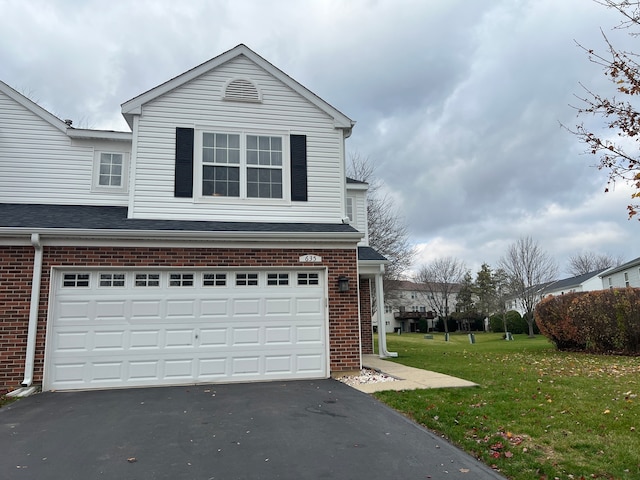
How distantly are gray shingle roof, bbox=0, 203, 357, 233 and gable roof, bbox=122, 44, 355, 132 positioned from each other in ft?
8.30

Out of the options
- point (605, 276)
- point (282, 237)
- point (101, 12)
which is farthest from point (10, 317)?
point (605, 276)

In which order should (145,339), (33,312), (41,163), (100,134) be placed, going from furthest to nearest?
(100,134)
(41,163)
(145,339)
(33,312)

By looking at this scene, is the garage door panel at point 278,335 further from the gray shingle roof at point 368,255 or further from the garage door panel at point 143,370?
the gray shingle roof at point 368,255

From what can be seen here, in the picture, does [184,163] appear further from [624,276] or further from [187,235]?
[624,276]

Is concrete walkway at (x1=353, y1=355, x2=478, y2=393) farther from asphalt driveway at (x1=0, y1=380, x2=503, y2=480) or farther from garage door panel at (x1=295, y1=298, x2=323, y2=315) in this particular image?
garage door panel at (x1=295, y1=298, x2=323, y2=315)

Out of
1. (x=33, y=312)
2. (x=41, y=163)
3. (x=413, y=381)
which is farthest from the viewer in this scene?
(x=41, y=163)

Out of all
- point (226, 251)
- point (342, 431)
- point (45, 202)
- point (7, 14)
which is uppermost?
point (7, 14)

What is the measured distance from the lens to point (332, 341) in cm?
1006

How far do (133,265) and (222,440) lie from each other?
5.05m

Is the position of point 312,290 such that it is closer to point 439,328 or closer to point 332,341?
point 332,341

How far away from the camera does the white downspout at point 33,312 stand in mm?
8750

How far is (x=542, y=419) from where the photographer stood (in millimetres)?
6227

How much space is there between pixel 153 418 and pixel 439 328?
48.2 meters

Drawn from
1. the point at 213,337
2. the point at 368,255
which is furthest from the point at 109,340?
the point at 368,255
